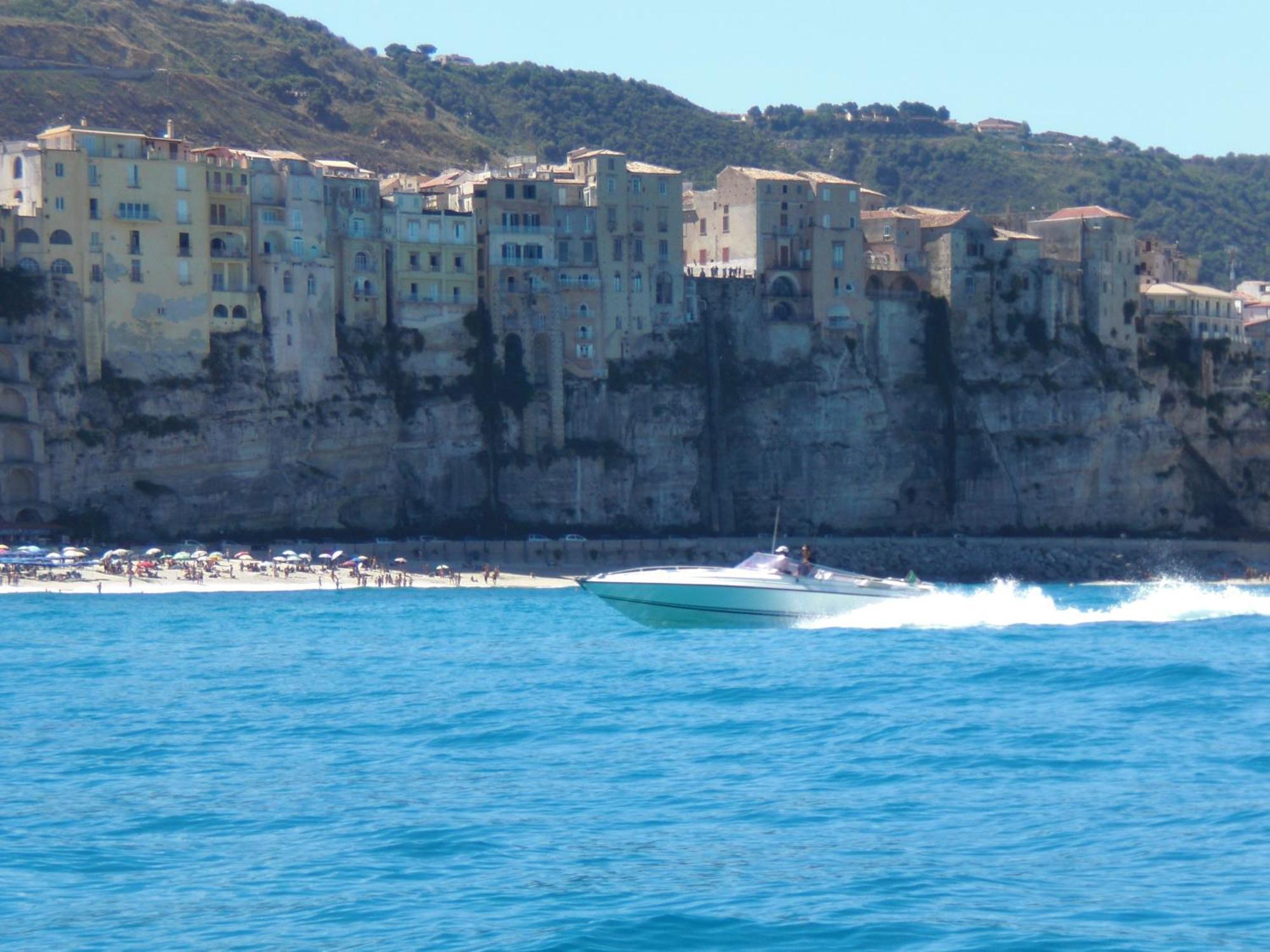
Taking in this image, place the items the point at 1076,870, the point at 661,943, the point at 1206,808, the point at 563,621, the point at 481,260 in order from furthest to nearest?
the point at 481,260 < the point at 563,621 < the point at 1206,808 < the point at 1076,870 < the point at 661,943

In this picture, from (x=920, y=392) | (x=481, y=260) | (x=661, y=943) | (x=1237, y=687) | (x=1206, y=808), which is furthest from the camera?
(x=920, y=392)

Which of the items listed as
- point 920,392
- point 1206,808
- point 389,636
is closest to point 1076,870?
point 1206,808

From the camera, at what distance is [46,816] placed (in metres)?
26.1

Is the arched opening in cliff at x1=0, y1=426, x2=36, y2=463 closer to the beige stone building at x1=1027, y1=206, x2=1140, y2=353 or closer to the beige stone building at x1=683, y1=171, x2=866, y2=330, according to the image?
the beige stone building at x1=683, y1=171, x2=866, y2=330

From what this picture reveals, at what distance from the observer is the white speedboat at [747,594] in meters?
47.9

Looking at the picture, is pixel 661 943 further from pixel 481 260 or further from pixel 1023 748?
pixel 481 260

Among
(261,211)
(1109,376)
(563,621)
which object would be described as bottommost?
(563,621)

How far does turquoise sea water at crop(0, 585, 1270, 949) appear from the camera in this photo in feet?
68.1

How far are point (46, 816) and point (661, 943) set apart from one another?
9733 mm

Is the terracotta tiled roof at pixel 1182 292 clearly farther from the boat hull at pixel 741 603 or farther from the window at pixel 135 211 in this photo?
the boat hull at pixel 741 603

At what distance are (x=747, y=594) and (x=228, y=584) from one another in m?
30.1

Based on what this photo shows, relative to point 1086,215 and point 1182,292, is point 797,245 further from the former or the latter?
point 1182,292

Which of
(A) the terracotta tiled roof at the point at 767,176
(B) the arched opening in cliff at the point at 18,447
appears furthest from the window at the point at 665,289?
(B) the arched opening in cliff at the point at 18,447

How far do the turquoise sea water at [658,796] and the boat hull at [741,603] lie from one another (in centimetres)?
186
